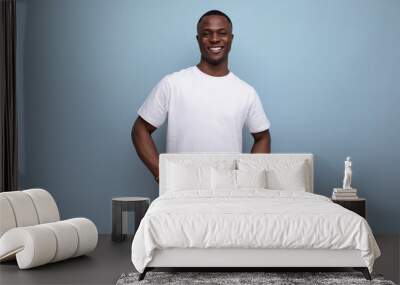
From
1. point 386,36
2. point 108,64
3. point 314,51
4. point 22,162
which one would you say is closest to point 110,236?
point 22,162

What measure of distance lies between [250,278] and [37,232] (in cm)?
164

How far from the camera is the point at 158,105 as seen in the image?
279 inches

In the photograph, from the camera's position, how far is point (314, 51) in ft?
23.3

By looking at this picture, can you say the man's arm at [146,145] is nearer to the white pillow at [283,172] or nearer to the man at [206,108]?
the man at [206,108]

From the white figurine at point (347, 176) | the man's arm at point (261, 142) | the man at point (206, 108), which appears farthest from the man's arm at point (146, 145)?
the white figurine at point (347, 176)

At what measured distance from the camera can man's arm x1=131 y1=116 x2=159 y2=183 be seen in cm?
705

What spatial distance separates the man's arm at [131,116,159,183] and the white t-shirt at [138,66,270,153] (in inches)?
3.0

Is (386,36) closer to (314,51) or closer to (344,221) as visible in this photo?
(314,51)

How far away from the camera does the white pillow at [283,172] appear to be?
6.34 m

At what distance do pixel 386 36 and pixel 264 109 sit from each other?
57.7 inches

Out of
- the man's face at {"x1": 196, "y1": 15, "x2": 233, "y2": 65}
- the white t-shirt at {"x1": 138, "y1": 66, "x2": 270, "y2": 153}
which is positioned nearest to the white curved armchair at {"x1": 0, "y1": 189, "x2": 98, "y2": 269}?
the white t-shirt at {"x1": 138, "y1": 66, "x2": 270, "y2": 153}

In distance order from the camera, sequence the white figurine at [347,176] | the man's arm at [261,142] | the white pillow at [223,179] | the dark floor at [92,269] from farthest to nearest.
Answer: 1. the man's arm at [261,142]
2. the white figurine at [347,176]
3. the white pillow at [223,179]
4. the dark floor at [92,269]

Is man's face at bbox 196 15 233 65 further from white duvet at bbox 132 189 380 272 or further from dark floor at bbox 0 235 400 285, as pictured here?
white duvet at bbox 132 189 380 272

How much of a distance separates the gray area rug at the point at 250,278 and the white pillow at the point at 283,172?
1.45 m
